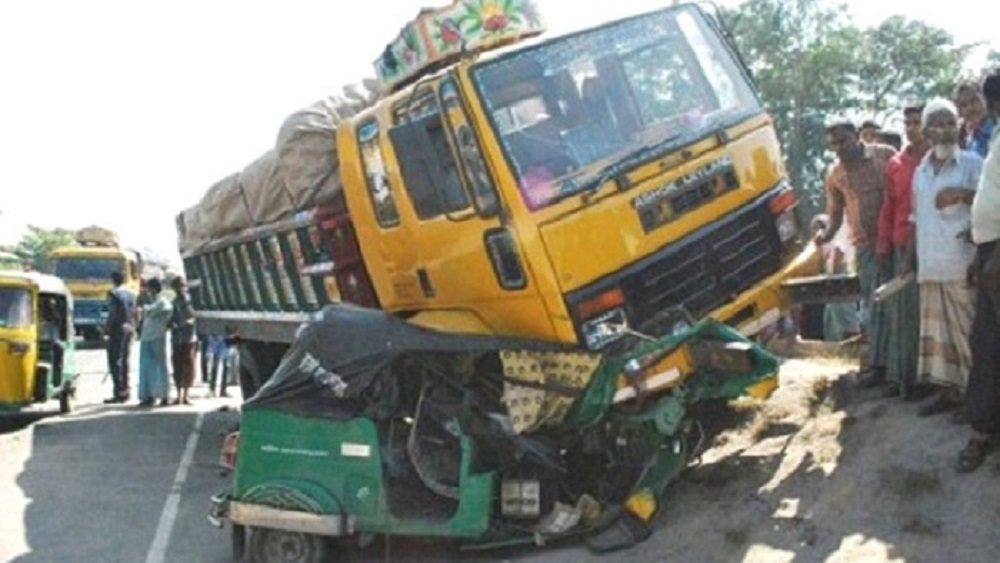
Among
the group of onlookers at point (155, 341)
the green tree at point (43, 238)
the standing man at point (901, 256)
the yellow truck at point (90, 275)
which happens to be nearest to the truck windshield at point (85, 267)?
the yellow truck at point (90, 275)

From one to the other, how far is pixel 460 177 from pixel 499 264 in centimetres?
55

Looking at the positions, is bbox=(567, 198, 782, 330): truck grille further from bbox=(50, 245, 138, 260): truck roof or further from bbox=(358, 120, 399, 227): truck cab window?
bbox=(50, 245, 138, 260): truck roof

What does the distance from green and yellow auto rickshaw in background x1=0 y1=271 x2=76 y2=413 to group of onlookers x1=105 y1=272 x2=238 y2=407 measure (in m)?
0.88

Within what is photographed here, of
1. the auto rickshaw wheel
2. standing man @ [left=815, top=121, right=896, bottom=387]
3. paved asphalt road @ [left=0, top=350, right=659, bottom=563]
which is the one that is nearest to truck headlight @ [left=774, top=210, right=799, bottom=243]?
standing man @ [left=815, top=121, right=896, bottom=387]

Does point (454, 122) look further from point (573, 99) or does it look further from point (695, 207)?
point (695, 207)

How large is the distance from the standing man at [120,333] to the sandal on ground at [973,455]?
1162 centimetres

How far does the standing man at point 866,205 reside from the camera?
6.71 meters

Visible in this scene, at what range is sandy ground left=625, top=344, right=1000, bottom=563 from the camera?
506 centimetres

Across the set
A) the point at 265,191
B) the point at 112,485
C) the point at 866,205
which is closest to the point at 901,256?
the point at 866,205

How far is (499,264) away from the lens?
250 inches

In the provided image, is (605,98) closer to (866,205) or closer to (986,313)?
(866,205)

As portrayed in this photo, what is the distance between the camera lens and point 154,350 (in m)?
14.1

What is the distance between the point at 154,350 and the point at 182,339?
0.37 m

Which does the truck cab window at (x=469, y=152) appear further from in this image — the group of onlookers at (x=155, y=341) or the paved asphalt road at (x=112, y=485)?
the group of onlookers at (x=155, y=341)
